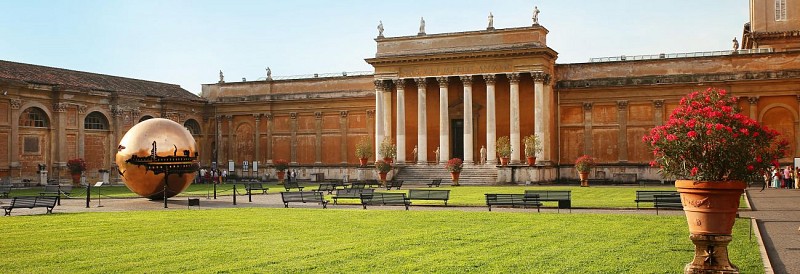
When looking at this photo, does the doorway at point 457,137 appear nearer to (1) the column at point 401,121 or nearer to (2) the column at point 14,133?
(1) the column at point 401,121

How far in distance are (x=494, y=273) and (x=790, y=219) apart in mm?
13543

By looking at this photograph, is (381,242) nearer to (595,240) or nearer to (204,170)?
(595,240)

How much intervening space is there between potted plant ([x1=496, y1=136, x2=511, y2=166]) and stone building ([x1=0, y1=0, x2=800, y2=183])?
0.64 m

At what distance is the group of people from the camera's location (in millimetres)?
42916

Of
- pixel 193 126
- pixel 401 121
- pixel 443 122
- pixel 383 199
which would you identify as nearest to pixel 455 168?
pixel 443 122

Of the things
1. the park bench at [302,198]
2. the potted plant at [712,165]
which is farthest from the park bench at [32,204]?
the potted plant at [712,165]

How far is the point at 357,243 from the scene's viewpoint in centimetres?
1633

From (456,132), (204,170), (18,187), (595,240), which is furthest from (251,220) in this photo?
(204,170)

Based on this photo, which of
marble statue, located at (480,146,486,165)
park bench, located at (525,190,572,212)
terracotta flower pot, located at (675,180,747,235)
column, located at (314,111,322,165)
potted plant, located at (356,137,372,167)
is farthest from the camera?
column, located at (314,111,322,165)

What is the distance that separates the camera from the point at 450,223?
820 inches

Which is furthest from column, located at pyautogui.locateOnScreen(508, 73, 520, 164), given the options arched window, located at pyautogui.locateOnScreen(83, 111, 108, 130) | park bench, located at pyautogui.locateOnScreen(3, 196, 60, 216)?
park bench, located at pyautogui.locateOnScreen(3, 196, 60, 216)

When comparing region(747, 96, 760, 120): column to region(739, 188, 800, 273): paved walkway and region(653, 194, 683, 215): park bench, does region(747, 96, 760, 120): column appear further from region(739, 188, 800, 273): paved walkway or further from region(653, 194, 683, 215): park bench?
region(653, 194, 683, 215): park bench

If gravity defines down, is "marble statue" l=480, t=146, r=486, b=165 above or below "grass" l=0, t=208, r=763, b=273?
above

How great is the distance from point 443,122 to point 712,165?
4293 cm
